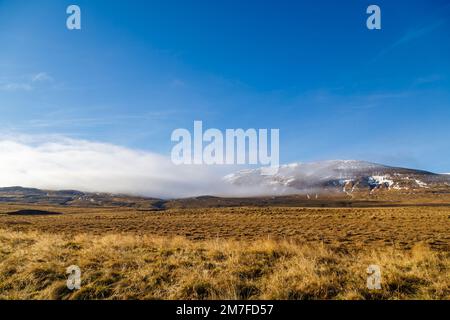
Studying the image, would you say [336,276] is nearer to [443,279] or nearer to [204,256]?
[443,279]

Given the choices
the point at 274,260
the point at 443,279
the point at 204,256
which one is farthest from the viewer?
the point at 204,256

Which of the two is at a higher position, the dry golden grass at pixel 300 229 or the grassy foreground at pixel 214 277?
the grassy foreground at pixel 214 277

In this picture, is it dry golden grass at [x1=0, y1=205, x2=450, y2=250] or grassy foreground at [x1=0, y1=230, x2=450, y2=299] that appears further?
dry golden grass at [x1=0, y1=205, x2=450, y2=250]

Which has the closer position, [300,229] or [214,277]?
[214,277]

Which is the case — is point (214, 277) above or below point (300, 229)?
above

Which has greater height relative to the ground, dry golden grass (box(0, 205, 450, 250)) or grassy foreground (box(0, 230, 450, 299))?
grassy foreground (box(0, 230, 450, 299))

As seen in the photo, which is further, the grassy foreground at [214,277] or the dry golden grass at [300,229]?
the dry golden grass at [300,229]

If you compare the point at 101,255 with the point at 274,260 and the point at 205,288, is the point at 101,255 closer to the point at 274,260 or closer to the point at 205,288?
the point at 205,288
